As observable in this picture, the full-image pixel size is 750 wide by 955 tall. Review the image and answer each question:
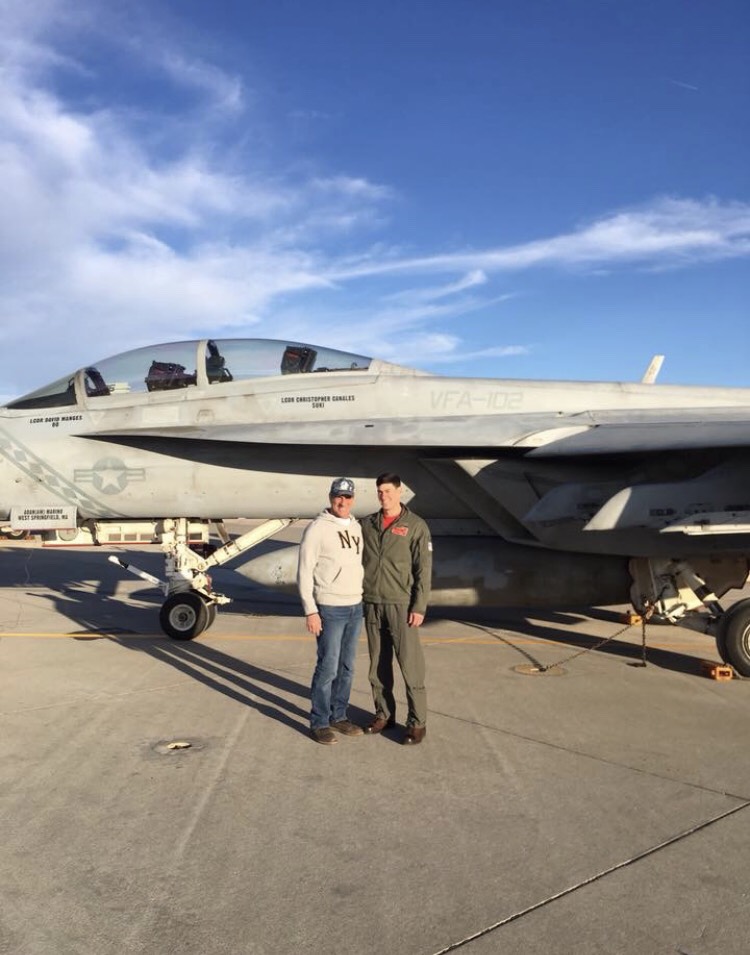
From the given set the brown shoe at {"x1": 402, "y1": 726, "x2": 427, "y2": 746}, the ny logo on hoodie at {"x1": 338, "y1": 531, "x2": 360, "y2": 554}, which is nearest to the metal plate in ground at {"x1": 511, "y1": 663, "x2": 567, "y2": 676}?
the brown shoe at {"x1": 402, "y1": 726, "x2": 427, "y2": 746}

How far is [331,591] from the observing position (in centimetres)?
464

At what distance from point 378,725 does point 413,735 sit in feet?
0.99

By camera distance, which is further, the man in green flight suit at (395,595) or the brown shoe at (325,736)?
the man in green flight suit at (395,595)

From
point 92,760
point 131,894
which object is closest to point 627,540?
point 92,760

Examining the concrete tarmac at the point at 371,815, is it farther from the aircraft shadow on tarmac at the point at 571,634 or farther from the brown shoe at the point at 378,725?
the aircraft shadow on tarmac at the point at 571,634

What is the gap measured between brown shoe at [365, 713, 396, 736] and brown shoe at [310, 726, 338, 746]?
0.27 meters

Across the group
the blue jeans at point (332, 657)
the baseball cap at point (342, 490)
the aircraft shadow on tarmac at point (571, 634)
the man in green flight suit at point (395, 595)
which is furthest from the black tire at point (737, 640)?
the baseball cap at point (342, 490)

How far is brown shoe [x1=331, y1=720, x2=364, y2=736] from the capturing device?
484 cm

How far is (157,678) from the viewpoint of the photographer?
638cm

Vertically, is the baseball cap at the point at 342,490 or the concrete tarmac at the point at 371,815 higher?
the baseball cap at the point at 342,490

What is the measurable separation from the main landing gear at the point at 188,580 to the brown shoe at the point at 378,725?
3.41 meters

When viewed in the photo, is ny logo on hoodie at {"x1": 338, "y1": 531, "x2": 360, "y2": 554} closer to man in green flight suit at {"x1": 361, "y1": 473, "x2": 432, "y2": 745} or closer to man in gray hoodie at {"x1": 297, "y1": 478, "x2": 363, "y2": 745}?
man in gray hoodie at {"x1": 297, "y1": 478, "x2": 363, "y2": 745}

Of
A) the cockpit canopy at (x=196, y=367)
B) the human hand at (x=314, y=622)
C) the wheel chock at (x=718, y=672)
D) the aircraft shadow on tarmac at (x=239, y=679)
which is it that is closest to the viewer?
the human hand at (x=314, y=622)

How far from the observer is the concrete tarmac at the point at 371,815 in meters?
2.70
